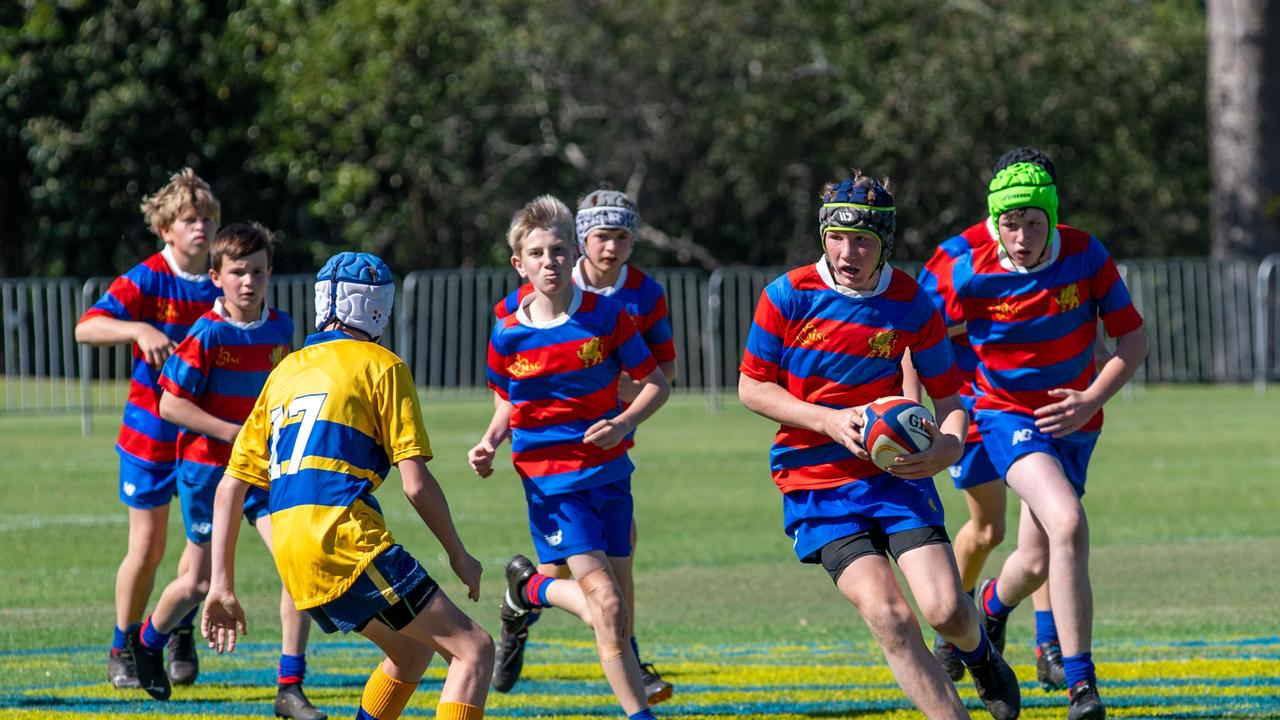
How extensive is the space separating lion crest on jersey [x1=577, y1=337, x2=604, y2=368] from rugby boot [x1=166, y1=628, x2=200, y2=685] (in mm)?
2297

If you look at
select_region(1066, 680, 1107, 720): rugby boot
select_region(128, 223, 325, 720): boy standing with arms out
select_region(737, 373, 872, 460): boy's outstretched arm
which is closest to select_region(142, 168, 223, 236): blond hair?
select_region(128, 223, 325, 720): boy standing with arms out

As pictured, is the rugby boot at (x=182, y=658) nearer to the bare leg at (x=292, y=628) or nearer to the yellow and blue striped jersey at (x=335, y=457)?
the bare leg at (x=292, y=628)

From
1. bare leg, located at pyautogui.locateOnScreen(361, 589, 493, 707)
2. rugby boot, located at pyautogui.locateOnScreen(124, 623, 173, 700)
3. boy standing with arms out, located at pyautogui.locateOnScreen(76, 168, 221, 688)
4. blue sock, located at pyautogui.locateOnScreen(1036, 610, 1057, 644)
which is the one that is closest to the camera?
bare leg, located at pyautogui.locateOnScreen(361, 589, 493, 707)

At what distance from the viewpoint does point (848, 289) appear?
6.29 metres

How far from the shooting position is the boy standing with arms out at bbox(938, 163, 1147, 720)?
7.37 metres

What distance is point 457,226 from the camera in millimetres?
32812

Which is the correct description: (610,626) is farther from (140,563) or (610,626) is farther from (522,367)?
(140,563)

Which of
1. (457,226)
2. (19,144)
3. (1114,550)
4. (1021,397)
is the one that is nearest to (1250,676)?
(1021,397)

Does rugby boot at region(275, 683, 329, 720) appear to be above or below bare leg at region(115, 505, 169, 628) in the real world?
below

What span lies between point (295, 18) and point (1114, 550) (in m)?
22.1

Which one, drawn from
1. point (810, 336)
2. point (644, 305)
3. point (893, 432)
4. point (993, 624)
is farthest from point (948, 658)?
point (893, 432)

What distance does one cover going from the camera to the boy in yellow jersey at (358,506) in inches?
215

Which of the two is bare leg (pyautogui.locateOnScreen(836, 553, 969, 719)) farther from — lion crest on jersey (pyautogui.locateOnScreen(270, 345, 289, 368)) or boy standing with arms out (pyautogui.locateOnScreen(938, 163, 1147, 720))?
lion crest on jersey (pyautogui.locateOnScreen(270, 345, 289, 368))

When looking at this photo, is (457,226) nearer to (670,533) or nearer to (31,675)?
(670,533)
